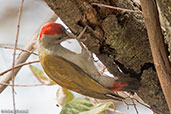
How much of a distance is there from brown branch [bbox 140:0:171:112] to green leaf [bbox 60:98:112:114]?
43 cm

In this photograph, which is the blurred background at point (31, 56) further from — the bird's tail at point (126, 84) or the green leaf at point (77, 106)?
the bird's tail at point (126, 84)

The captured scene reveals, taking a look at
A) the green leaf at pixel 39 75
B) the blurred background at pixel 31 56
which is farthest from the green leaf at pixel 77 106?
the blurred background at pixel 31 56

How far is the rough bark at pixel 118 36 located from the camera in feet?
4.30

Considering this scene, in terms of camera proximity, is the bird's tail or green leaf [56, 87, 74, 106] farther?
green leaf [56, 87, 74, 106]

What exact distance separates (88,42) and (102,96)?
269mm

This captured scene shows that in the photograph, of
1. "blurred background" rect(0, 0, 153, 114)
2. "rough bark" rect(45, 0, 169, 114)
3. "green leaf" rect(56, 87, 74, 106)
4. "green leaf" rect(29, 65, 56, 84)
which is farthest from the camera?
"blurred background" rect(0, 0, 153, 114)

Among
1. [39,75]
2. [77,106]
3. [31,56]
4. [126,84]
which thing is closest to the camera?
[126,84]

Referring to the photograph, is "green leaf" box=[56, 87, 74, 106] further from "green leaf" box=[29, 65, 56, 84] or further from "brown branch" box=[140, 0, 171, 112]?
"brown branch" box=[140, 0, 171, 112]

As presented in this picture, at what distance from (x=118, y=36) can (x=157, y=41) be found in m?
0.26

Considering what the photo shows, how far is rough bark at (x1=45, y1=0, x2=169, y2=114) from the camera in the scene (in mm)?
1312

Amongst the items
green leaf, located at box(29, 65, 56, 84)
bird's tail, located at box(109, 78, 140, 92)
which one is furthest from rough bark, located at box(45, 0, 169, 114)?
green leaf, located at box(29, 65, 56, 84)

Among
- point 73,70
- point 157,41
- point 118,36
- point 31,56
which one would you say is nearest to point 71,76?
point 73,70

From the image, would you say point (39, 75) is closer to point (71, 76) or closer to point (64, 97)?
point (64, 97)

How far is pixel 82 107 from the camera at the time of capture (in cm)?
162
